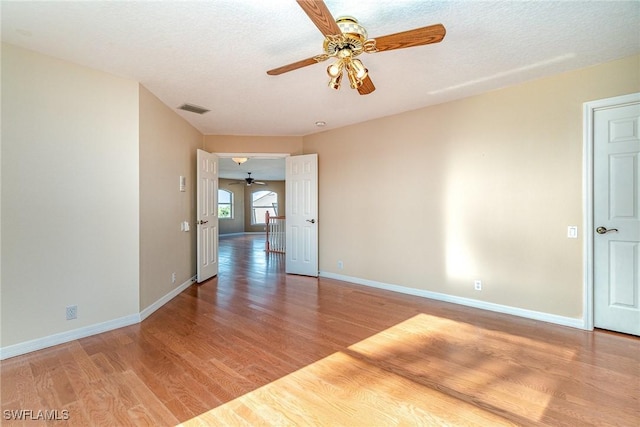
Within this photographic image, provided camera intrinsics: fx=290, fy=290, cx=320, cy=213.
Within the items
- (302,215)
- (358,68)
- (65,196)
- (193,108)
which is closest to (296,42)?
(358,68)

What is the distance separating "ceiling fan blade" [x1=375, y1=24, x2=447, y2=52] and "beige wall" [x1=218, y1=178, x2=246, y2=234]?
11290mm

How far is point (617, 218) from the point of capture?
277 centimetres

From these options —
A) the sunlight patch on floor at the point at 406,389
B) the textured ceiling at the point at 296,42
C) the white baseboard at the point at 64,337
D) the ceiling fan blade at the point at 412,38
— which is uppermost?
the textured ceiling at the point at 296,42

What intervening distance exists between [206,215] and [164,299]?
5.16ft

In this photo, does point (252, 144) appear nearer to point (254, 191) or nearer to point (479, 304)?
point (479, 304)

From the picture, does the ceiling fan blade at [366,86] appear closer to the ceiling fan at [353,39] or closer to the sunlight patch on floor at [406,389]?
the ceiling fan at [353,39]

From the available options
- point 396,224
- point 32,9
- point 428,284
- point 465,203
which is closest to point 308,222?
point 396,224

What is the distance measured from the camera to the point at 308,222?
5188 mm

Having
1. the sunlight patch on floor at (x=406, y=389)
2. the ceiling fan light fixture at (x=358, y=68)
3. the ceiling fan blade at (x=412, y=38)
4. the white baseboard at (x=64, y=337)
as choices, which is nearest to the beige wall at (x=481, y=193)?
the sunlight patch on floor at (x=406, y=389)

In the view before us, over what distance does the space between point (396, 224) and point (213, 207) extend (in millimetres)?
3138

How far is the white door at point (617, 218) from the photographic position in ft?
8.83

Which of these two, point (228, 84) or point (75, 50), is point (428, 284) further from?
point (75, 50)

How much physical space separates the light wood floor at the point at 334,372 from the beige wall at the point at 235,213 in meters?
9.44

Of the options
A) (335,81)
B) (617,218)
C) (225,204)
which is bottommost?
(617,218)
